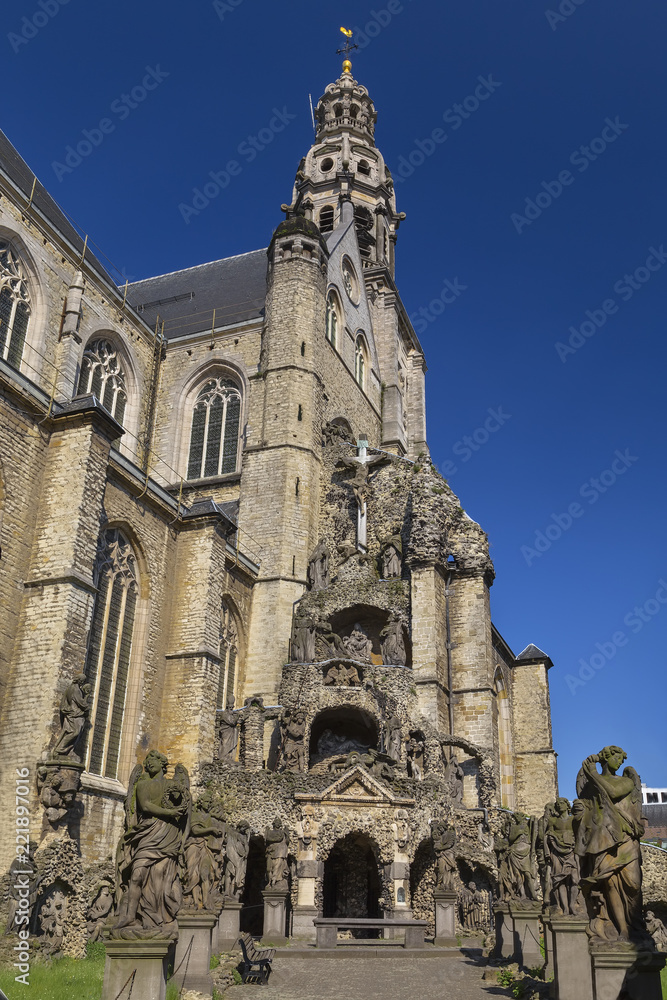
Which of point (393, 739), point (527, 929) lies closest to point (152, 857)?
point (527, 929)

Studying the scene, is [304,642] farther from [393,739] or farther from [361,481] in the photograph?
[361,481]

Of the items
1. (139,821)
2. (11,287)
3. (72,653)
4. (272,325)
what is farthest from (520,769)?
(139,821)

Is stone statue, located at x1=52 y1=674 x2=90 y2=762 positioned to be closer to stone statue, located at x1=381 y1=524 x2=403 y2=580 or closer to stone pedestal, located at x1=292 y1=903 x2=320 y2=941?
stone pedestal, located at x1=292 y1=903 x2=320 y2=941

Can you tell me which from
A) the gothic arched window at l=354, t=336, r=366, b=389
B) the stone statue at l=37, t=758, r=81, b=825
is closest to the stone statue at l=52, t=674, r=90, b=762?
the stone statue at l=37, t=758, r=81, b=825

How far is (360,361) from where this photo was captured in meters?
35.1

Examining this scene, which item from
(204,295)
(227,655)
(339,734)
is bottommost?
(339,734)

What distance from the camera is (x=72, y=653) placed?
15211mm

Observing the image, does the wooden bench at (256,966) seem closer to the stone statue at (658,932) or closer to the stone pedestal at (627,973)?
the stone pedestal at (627,973)

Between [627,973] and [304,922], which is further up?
[627,973]

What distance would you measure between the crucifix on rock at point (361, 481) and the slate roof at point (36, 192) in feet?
33.1

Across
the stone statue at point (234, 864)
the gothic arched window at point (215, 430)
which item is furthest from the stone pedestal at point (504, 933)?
the gothic arched window at point (215, 430)

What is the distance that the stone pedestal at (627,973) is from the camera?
6855 millimetres

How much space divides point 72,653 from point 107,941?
8422mm

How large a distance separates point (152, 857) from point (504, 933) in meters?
8.05
